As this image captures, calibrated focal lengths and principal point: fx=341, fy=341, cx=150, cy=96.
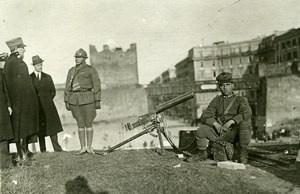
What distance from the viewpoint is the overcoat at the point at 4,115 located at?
5967 millimetres

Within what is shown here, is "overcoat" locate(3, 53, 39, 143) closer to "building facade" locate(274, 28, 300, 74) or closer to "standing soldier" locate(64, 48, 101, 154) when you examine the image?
"standing soldier" locate(64, 48, 101, 154)

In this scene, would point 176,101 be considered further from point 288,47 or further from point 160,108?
point 288,47

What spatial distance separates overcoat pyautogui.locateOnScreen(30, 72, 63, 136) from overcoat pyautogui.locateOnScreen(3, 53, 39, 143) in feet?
4.34

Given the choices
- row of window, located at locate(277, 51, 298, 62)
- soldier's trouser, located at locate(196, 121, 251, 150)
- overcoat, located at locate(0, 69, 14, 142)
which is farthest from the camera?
row of window, located at locate(277, 51, 298, 62)

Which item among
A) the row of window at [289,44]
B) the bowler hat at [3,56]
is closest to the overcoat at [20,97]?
the bowler hat at [3,56]

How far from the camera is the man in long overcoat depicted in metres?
6.47

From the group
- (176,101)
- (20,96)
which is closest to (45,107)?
(20,96)

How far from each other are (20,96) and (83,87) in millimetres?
1311

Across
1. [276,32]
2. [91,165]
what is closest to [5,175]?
[91,165]

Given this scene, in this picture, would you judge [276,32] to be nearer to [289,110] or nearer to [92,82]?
[289,110]

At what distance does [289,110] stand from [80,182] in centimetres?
3677

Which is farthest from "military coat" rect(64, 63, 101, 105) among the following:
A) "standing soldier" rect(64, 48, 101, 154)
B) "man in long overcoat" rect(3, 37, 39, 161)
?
"man in long overcoat" rect(3, 37, 39, 161)

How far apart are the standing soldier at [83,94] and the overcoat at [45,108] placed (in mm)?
960

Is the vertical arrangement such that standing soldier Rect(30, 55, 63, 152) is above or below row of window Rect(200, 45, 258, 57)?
below
